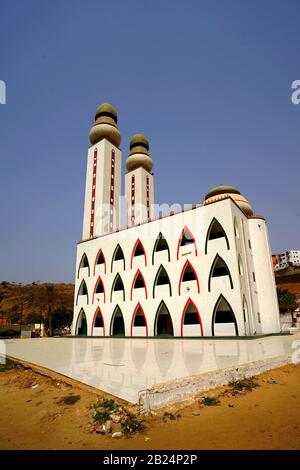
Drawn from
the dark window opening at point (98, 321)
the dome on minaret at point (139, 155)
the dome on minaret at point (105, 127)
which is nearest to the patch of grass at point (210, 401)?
the dark window opening at point (98, 321)

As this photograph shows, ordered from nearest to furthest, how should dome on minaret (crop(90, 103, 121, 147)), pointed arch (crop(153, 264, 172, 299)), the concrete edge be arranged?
the concrete edge, pointed arch (crop(153, 264, 172, 299)), dome on minaret (crop(90, 103, 121, 147))

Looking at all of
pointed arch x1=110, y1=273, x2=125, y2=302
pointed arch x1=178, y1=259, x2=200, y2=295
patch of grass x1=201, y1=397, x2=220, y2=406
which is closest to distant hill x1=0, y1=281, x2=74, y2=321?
pointed arch x1=110, y1=273, x2=125, y2=302

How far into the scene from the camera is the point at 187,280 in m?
23.6

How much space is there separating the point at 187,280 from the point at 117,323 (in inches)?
367

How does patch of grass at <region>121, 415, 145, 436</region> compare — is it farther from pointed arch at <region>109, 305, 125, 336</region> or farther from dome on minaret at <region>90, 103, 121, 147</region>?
dome on minaret at <region>90, 103, 121, 147</region>

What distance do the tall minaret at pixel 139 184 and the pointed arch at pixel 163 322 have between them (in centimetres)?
1693

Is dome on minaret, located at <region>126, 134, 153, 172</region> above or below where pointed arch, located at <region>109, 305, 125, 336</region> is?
above

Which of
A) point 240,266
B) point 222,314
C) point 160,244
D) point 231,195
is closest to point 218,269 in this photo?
point 240,266

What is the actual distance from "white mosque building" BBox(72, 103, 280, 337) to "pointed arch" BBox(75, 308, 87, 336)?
0.36 feet

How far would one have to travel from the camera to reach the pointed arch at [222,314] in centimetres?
2061

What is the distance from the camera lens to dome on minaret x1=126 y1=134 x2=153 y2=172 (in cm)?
4184

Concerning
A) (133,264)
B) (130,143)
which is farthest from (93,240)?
(130,143)

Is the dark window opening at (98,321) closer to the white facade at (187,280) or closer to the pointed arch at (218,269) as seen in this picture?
the white facade at (187,280)
